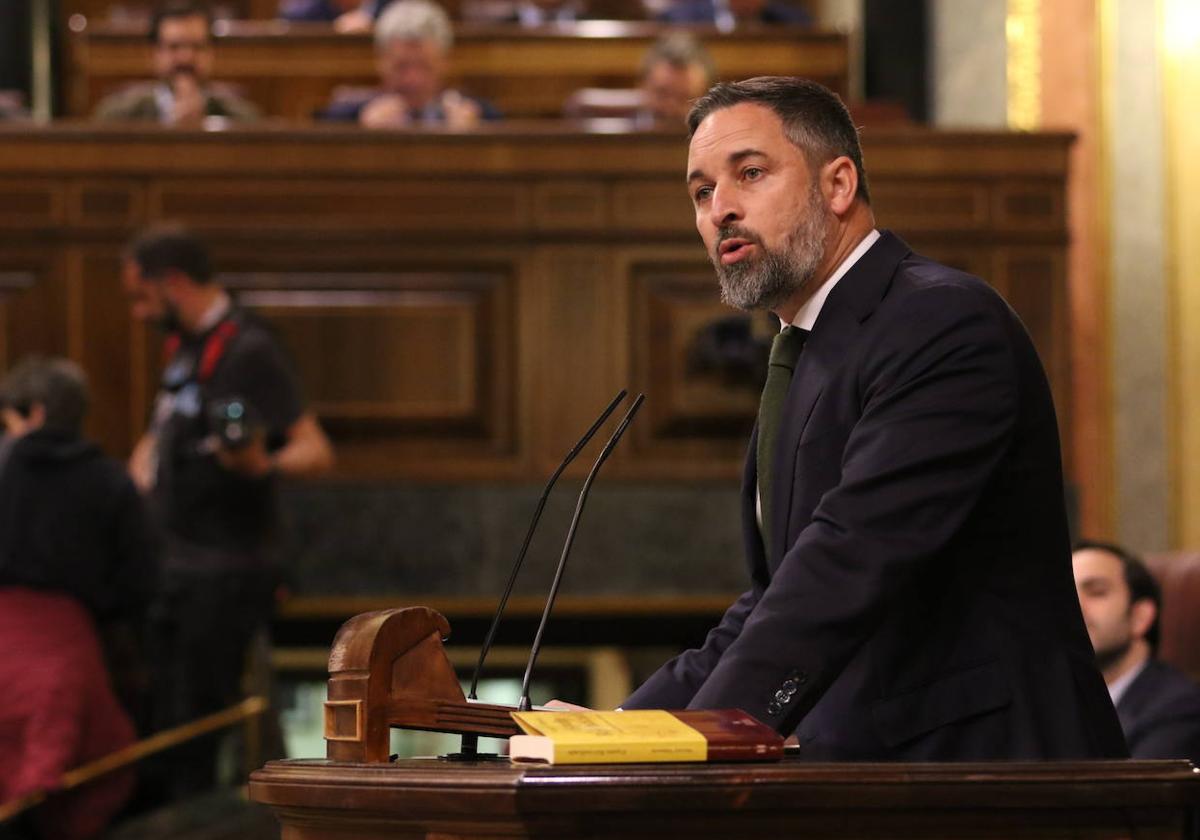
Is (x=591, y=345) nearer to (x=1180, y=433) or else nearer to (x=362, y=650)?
(x=1180, y=433)

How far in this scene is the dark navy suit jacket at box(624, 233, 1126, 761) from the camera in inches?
76.0

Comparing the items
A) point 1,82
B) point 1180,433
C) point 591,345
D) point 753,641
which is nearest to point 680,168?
point 591,345

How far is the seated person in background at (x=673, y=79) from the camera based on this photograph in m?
7.05

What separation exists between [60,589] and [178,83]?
2.63 metres

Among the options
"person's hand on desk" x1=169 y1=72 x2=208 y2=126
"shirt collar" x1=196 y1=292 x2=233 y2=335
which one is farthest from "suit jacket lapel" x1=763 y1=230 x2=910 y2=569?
"person's hand on desk" x1=169 y1=72 x2=208 y2=126

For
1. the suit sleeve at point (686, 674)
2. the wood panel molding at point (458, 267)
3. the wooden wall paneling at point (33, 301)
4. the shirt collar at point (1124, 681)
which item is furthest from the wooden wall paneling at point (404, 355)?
the suit sleeve at point (686, 674)

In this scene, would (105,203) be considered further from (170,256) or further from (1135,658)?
(1135,658)

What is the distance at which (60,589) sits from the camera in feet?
16.7

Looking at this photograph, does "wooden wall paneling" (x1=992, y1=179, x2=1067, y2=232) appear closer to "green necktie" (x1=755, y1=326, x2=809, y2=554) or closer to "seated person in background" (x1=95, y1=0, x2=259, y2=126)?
"seated person in background" (x1=95, y1=0, x2=259, y2=126)

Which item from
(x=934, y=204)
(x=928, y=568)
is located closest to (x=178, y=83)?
(x=934, y=204)

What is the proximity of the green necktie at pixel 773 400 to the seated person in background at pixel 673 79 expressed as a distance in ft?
15.6

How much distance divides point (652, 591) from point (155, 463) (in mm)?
1711

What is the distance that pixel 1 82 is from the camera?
921 centimetres

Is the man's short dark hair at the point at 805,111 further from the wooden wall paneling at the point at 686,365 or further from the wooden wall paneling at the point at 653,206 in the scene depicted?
the wooden wall paneling at the point at 653,206
